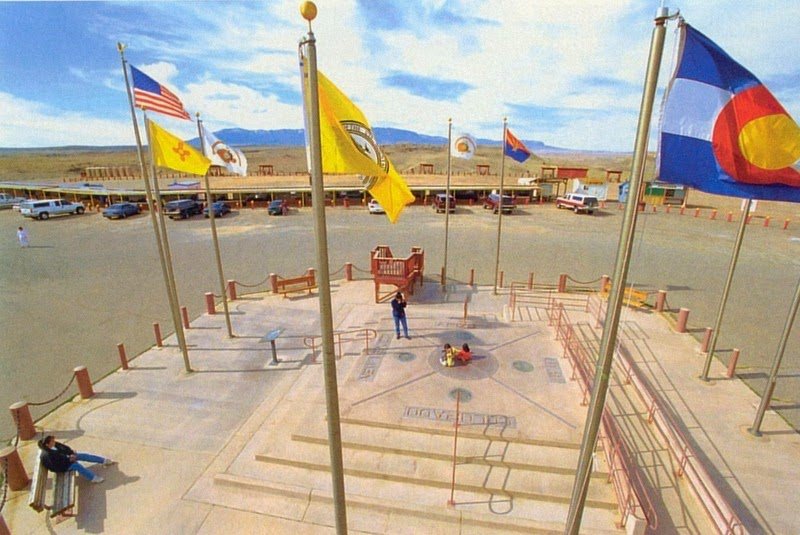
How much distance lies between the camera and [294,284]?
17344 mm

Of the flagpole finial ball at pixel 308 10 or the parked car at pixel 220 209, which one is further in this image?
the parked car at pixel 220 209

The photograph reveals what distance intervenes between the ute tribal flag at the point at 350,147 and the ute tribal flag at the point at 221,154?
7119mm

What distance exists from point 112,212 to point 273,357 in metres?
36.4

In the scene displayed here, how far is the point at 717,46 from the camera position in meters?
4.61

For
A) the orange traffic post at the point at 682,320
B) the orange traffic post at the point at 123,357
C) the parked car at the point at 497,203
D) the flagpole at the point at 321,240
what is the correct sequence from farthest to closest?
the parked car at the point at 497,203 < the orange traffic post at the point at 682,320 < the orange traffic post at the point at 123,357 < the flagpole at the point at 321,240

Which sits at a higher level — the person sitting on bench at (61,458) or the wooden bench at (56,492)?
the person sitting on bench at (61,458)

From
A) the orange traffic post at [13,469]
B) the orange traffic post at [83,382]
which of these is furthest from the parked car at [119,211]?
the orange traffic post at [13,469]

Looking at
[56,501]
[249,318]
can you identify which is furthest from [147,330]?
[56,501]

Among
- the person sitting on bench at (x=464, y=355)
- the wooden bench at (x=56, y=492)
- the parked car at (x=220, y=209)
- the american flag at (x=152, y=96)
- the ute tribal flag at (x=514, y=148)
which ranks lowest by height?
the wooden bench at (x=56, y=492)

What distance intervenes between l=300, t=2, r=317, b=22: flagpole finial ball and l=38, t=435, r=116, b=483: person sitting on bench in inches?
357

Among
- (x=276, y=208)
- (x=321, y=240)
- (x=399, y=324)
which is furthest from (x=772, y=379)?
(x=276, y=208)

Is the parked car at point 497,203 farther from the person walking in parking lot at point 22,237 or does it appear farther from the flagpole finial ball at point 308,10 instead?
the person walking in parking lot at point 22,237

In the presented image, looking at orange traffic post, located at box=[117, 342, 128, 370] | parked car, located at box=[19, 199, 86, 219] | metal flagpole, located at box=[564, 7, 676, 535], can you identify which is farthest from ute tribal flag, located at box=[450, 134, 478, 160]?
parked car, located at box=[19, 199, 86, 219]

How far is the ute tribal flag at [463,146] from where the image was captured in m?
15.6
